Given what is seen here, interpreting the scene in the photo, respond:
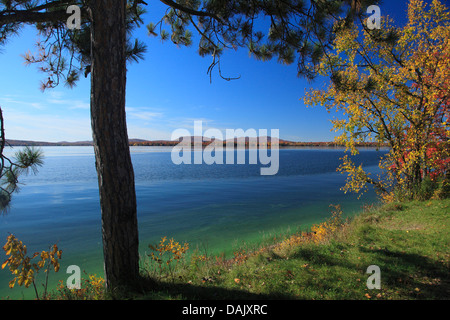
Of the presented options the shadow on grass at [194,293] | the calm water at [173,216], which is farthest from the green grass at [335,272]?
the calm water at [173,216]

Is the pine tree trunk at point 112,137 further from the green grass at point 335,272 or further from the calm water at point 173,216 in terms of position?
the calm water at point 173,216

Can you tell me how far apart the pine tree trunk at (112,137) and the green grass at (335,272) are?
68cm

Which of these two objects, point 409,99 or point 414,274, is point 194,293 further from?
point 409,99

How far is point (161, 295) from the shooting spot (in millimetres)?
3248

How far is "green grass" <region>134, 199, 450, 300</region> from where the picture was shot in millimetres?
3490

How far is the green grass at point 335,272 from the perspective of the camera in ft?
11.5

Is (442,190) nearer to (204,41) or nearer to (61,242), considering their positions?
(204,41)

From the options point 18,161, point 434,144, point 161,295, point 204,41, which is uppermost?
point 204,41

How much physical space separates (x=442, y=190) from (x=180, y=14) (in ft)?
36.9

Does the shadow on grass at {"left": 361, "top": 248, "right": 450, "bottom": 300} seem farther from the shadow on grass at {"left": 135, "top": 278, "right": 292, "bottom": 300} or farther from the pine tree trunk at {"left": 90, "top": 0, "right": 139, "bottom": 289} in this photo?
the pine tree trunk at {"left": 90, "top": 0, "right": 139, "bottom": 289}

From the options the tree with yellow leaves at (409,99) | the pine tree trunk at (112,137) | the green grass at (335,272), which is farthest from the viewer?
the tree with yellow leaves at (409,99)

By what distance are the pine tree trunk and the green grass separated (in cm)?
68

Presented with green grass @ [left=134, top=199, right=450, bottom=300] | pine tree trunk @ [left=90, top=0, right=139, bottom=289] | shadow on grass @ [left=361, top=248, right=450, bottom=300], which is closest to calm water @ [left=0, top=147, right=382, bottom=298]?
green grass @ [left=134, top=199, right=450, bottom=300]
